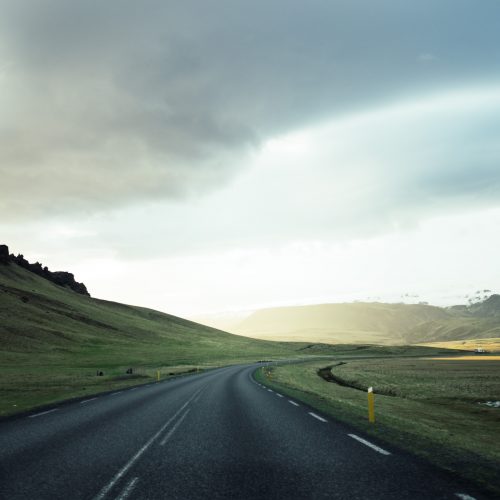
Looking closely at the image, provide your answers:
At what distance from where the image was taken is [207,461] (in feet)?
31.6

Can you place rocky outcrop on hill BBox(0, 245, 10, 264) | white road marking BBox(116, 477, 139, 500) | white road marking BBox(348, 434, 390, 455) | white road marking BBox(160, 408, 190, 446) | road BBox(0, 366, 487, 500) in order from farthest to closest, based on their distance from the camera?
rocky outcrop on hill BBox(0, 245, 10, 264) → white road marking BBox(160, 408, 190, 446) → white road marking BBox(348, 434, 390, 455) → road BBox(0, 366, 487, 500) → white road marking BBox(116, 477, 139, 500)

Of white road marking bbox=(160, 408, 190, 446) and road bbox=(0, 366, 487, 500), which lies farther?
white road marking bbox=(160, 408, 190, 446)

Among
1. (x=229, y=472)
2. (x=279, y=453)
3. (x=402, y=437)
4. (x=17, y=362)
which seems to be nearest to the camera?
(x=229, y=472)

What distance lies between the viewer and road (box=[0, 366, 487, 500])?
739cm

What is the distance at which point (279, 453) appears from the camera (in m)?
10.2

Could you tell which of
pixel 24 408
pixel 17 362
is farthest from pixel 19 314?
pixel 24 408

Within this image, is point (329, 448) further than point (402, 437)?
No

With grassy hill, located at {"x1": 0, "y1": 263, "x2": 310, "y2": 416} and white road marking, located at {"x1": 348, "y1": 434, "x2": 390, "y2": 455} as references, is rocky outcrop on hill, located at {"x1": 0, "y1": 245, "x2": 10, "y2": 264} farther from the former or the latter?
white road marking, located at {"x1": 348, "y1": 434, "x2": 390, "y2": 455}

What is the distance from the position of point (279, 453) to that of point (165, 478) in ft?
9.68

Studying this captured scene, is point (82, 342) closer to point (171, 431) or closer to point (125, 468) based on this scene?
point (171, 431)

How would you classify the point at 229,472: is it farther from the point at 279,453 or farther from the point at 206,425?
the point at 206,425

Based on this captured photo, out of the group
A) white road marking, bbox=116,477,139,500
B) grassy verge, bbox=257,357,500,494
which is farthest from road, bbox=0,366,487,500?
grassy verge, bbox=257,357,500,494

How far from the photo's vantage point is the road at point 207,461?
7.39 metres

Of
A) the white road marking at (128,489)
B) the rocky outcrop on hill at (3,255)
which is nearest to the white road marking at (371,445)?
the white road marking at (128,489)
